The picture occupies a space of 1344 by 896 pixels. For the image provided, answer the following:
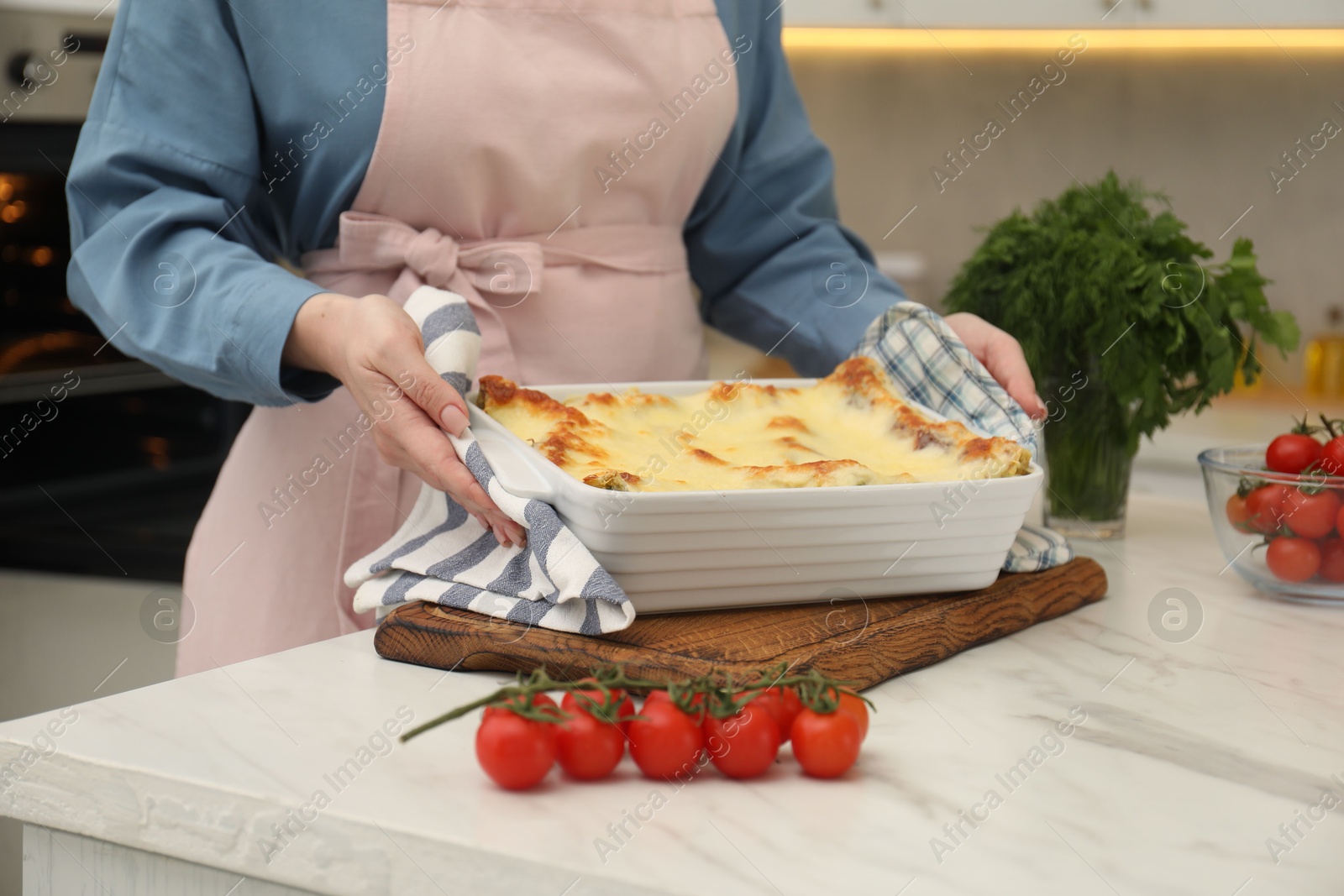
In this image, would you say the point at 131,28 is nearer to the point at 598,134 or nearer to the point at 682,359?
the point at 598,134

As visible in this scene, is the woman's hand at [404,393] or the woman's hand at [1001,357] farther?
the woman's hand at [1001,357]

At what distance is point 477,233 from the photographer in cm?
98

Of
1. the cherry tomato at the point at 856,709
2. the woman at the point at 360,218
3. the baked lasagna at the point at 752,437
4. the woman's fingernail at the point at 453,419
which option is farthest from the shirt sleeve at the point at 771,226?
the cherry tomato at the point at 856,709

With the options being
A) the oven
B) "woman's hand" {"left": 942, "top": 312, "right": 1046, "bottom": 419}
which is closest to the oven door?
the oven

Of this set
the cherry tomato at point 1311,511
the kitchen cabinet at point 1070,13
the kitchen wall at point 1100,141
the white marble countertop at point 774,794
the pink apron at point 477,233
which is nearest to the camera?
the white marble countertop at point 774,794

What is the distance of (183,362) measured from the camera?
2.78 feet

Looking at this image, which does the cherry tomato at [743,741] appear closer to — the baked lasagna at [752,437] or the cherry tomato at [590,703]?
the cherry tomato at [590,703]

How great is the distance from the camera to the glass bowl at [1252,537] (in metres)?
0.84

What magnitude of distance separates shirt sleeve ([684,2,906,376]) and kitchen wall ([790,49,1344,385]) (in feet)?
4.16

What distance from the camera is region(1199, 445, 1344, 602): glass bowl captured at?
2.77 ft

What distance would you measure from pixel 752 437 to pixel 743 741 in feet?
1.04

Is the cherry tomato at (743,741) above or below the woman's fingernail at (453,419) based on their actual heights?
below

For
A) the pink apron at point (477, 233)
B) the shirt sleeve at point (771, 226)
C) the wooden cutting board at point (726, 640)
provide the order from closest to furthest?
1. the wooden cutting board at point (726, 640)
2. the pink apron at point (477, 233)
3. the shirt sleeve at point (771, 226)

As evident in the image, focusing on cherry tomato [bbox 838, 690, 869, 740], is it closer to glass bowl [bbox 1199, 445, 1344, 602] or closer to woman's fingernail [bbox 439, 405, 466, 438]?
woman's fingernail [bbox 439, 405, 466, 438]
